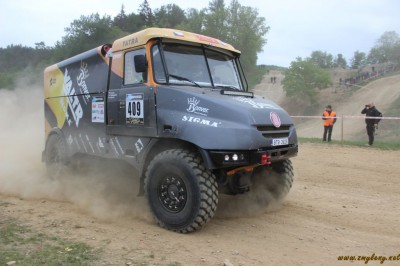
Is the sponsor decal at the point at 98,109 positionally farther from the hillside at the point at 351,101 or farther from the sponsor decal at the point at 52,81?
the hillside at the point at 351,101

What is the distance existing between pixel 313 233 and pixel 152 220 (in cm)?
235

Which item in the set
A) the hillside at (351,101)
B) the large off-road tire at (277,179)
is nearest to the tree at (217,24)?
the hillside at (351,101)

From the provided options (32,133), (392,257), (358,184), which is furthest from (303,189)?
(32,133)

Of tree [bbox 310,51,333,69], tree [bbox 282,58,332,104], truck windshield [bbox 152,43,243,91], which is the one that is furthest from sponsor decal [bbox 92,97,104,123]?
tree [bbox 310,51,333,69]

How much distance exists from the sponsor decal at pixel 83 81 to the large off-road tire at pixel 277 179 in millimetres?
3553

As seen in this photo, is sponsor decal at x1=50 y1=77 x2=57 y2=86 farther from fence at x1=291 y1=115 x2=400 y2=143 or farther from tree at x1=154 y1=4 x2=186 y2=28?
tree at x1=154 y1=4 x2=186 y2=28

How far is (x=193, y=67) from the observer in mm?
6027

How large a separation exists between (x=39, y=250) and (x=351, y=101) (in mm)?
45141

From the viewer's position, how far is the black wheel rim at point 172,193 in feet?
17.1

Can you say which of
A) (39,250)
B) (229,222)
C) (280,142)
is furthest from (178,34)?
(39,250)

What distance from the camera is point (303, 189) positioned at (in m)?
8.14

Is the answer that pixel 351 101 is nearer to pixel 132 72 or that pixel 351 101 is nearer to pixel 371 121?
pixel 371 121

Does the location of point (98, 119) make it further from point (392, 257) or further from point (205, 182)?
point (392, 257)

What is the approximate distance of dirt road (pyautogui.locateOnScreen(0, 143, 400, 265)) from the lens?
15.1ft
